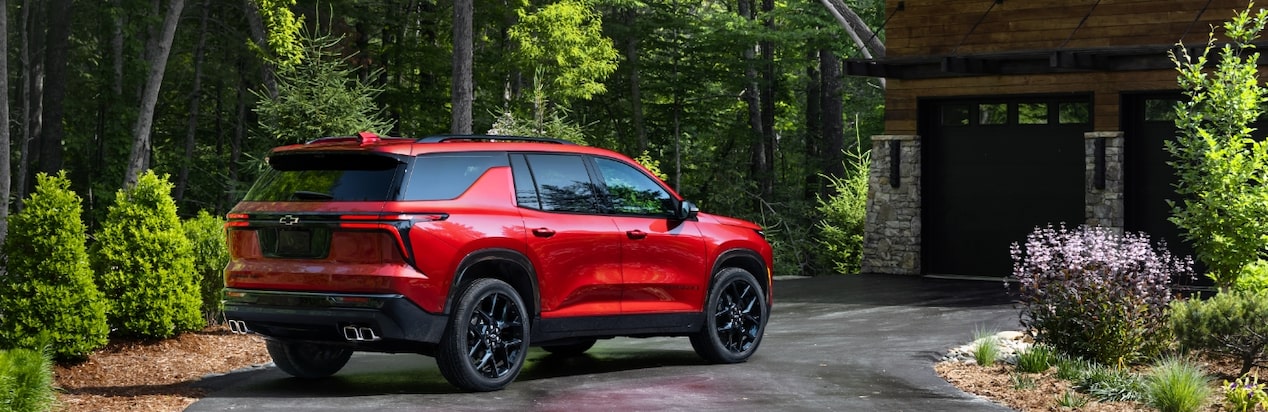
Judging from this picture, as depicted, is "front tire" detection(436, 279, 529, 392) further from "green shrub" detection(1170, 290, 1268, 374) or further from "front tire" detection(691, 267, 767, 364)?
"green shrub" detection(1170, 290, 1268, 374)

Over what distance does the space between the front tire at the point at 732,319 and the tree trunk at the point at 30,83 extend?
28432mm

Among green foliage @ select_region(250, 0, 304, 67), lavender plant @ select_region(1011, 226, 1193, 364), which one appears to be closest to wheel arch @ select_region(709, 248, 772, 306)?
lavender plant @ select_region(1011, 226, 1193, 364)

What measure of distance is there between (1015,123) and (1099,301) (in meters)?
11.1

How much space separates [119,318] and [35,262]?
1.14m

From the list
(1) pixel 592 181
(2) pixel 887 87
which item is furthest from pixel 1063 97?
(1) pixel 592 181

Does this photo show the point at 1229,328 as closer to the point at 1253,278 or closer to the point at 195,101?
the point at 1253,278

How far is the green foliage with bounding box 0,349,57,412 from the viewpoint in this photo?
8.88 meters

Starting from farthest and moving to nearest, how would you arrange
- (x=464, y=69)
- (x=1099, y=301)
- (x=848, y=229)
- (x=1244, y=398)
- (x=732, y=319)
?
(x=848, y=229) < (x=464, y=69) < (x=732, y=319) < (x=1099, y=301) < (x=1244, y=398)

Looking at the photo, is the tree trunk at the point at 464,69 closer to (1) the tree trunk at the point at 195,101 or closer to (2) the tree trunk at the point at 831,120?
(1) the tree trunk at the point at 195,101

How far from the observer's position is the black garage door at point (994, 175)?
21969 mm

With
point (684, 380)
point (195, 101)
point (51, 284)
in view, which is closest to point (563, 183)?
point (684, 380)

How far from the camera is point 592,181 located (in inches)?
437

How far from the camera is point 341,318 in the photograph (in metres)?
9.39

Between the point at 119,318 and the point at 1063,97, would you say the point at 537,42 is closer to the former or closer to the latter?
the point at 1063,97
